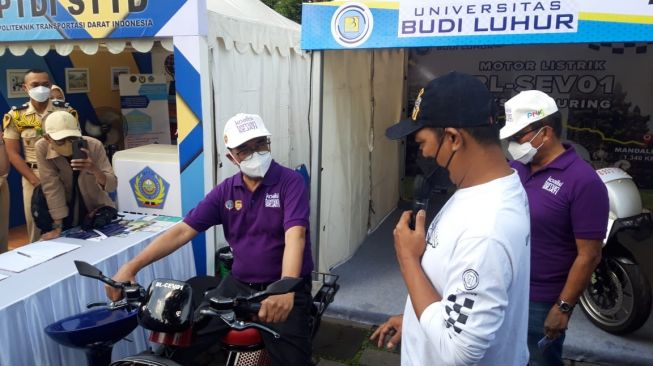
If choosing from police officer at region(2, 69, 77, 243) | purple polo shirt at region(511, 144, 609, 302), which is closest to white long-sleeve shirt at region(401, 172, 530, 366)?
purple polo shirt at region(511, 144, 609, 302)

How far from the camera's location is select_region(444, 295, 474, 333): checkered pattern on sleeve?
1213 millimetres

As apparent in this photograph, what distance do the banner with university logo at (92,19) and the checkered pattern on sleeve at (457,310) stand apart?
9.85ft

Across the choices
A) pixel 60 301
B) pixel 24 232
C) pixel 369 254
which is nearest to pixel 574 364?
pixel 369 254

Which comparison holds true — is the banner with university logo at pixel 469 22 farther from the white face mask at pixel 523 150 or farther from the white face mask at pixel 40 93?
the white face mask at pixel 40 93

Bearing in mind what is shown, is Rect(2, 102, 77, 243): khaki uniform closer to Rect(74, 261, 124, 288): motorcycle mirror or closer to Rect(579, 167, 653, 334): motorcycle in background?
Rect(74, 261, 124, 288): motorcycle mirror

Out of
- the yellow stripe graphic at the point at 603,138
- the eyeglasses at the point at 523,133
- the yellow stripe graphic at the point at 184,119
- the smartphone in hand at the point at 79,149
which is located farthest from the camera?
the yellow stripe graphic at the point at 603,138

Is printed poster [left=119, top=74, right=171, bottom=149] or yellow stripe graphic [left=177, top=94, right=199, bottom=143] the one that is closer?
yellow stripe graphic [left=177, top=94, right=199, bottom=143]

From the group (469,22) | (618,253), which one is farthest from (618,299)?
(469,22)

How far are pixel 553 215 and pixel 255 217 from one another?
1428 millimetres

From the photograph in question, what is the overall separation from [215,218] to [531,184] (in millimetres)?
1578

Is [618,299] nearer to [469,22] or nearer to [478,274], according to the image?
[469,22]

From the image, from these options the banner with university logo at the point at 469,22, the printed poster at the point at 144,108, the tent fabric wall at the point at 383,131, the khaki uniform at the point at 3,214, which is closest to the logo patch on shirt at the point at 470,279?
the banner with university logo at the point at 469,22

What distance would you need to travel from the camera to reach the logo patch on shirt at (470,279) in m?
1.20

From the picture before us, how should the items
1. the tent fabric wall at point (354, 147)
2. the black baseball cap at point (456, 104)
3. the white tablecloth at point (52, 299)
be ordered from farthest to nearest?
the tent fabric wall at point (354, 147) → the white tablecloth at point (52, 299) → the black baseball cap at point (456, 104)
